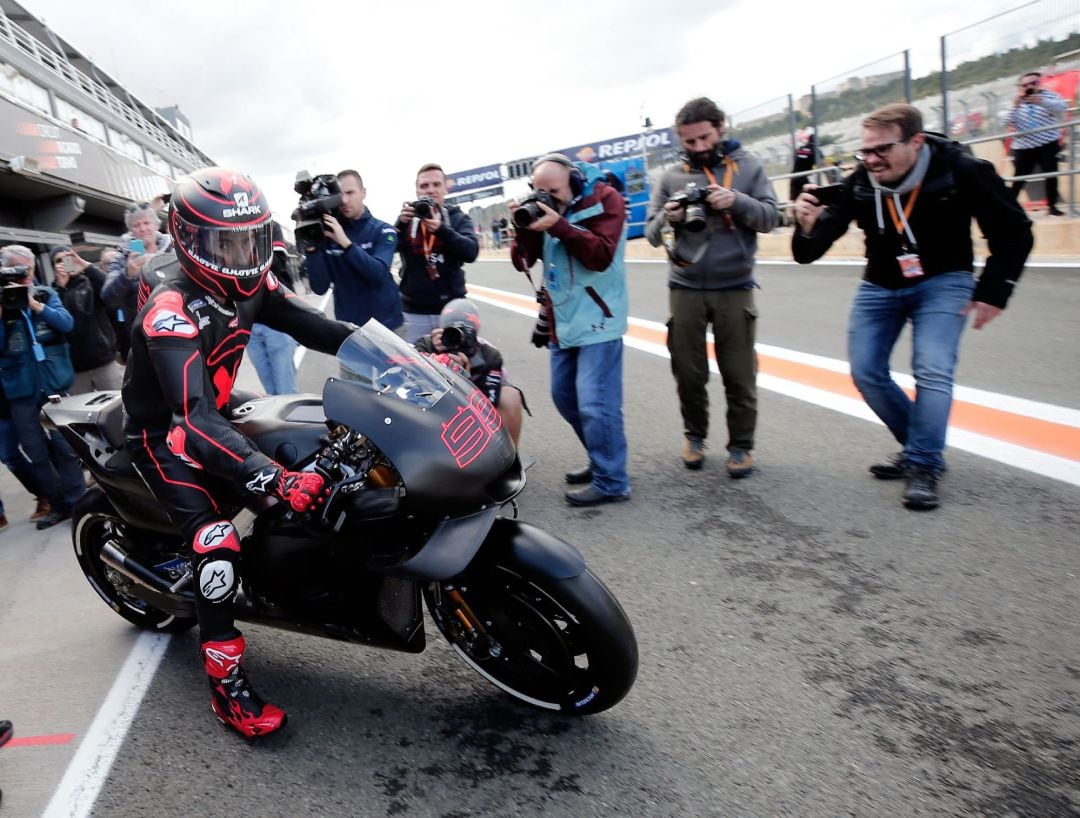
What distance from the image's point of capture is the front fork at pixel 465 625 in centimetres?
286

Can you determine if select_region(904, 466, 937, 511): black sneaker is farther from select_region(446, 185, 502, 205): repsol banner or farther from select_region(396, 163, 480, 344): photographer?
select_region(446, 185, 502, 205): repsol banner

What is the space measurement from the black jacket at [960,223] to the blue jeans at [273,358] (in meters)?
4.10

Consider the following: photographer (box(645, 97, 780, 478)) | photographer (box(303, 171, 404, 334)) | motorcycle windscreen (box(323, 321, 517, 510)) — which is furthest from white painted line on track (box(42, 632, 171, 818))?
photographer (box(645, 97, 780, 478))

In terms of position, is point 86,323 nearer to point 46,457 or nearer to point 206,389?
point 46,457

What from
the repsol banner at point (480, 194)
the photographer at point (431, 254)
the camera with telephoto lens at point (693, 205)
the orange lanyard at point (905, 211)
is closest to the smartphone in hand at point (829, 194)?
the orange lanyard at point (905, 211)

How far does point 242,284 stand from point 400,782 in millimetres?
1778

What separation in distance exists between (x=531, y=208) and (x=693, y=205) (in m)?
0.92

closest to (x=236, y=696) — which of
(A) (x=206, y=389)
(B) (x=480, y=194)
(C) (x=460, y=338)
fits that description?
(A) (x=206, y=389)

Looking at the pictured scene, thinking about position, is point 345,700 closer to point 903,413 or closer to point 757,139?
point 903,413

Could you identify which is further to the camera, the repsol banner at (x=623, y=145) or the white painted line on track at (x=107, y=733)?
the repsol banner at (x=623, y=145)

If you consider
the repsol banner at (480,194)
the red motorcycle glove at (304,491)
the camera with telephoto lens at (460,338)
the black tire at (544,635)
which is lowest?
the black tire at (544,635)

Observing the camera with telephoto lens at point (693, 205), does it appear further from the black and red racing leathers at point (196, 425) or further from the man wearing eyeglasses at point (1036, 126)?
the man wearing eyeglasses at point (1036, 126)

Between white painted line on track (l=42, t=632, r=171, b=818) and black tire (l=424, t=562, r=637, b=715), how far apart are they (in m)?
1.30

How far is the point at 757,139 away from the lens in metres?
19.0
